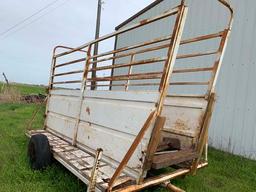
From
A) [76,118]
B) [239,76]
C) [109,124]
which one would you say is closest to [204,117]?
[109,124]

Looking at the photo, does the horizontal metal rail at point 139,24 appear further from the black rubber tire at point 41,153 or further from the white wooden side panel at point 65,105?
the black rubber tire at point 41,153

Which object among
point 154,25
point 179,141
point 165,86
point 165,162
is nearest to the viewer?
point 165,86

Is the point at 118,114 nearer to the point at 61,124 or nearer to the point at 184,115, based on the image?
the point at 184,115

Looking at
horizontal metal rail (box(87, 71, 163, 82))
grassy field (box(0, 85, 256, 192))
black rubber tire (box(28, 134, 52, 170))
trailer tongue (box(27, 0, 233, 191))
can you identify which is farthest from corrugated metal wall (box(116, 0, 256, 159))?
black rubber tire (box(28, 134, 52, 170))

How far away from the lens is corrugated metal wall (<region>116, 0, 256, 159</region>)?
632 cm

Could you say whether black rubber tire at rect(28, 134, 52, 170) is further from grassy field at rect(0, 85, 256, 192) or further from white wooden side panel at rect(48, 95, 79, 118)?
white wooden side panel at rect(48, 95, 79, 118)

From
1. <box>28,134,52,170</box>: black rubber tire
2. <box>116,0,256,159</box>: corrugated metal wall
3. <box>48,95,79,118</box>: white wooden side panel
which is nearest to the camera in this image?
<box>28,134,52,170</box>: black rubber tire

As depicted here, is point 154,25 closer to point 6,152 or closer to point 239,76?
point 239,76

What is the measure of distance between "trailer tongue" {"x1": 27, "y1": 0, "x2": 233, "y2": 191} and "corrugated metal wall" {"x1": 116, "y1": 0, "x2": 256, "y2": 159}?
2.53 meters

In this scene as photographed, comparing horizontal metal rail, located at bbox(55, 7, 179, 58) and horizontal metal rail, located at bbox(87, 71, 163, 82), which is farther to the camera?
horizontal metal rail, located at bbox(87, 71, 163, 82)

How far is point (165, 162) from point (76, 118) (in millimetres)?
2079

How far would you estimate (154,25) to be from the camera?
942 cm

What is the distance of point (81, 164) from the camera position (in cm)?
370

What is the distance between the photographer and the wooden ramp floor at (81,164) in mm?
3058
